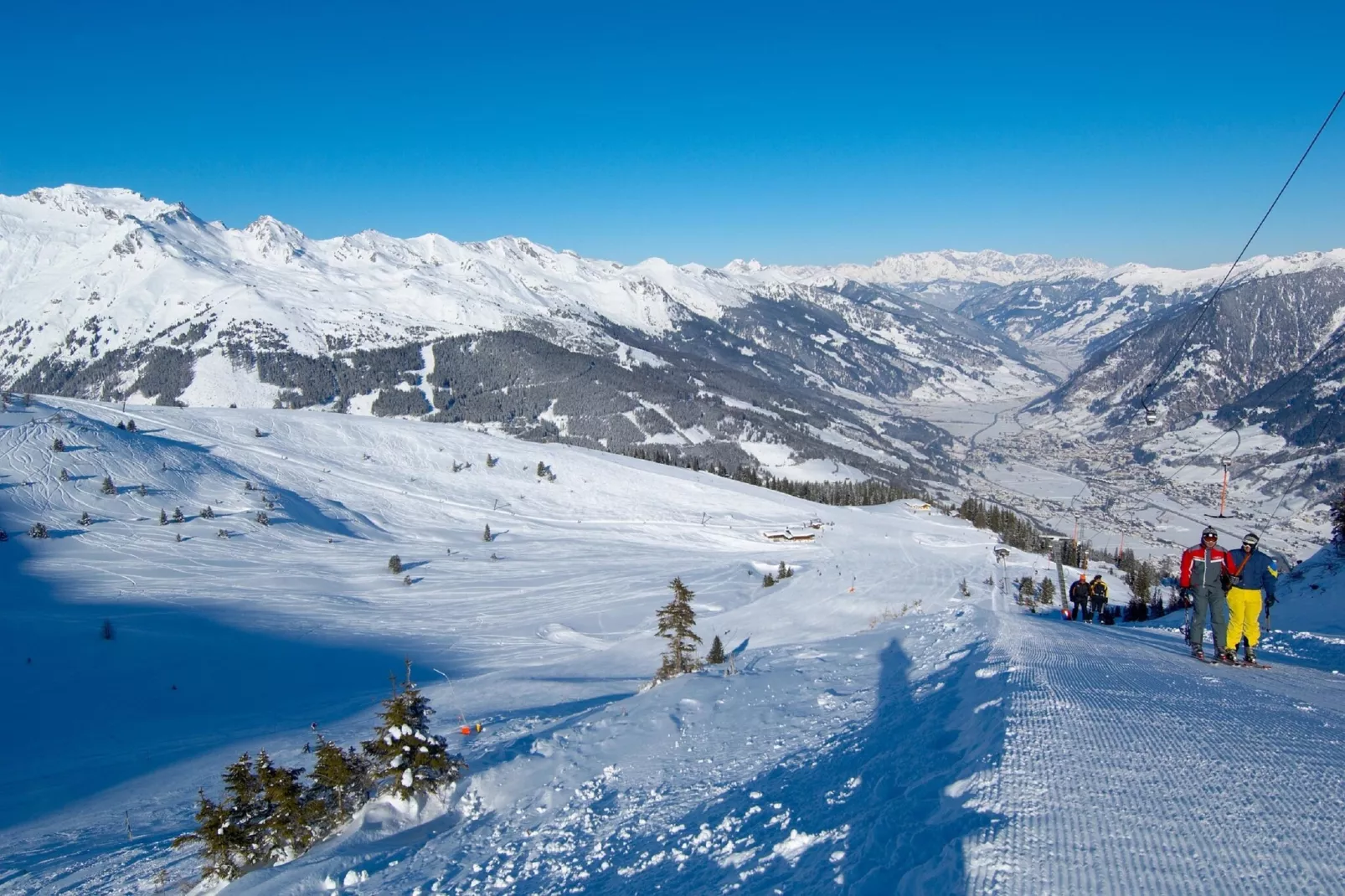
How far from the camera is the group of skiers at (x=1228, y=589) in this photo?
1106 centimetres

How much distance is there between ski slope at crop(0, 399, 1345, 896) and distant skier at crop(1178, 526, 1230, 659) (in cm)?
79

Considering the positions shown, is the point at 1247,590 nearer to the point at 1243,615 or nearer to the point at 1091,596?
the point at 1243,615

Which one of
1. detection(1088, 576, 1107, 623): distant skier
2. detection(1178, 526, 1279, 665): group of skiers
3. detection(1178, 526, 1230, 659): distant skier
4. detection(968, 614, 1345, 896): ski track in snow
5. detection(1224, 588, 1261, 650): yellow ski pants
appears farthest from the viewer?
detection(1088, 576, 1107, 623): distant skier

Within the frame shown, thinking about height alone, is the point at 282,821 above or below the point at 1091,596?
below

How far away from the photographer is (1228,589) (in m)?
11.3

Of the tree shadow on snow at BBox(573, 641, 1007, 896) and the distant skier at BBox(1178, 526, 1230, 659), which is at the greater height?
the distant skier at BBox(1178, 526, 1230, 659)

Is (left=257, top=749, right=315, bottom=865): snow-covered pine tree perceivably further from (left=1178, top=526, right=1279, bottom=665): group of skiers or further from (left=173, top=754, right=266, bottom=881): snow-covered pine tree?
(left=1178, top=526, right=1279, bottom=665): group of skiers

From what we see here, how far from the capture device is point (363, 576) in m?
46.1

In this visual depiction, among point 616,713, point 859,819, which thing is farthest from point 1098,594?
point 859,819

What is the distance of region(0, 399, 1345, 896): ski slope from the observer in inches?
217

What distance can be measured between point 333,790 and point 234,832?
1.23 metres

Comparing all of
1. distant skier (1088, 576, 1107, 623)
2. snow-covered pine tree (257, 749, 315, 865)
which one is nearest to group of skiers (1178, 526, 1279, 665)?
distant skier (1088, 576, 1107, 623)

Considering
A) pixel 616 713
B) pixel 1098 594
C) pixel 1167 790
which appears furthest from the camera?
pixel 1098 594

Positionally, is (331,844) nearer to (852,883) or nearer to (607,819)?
(607,819)
